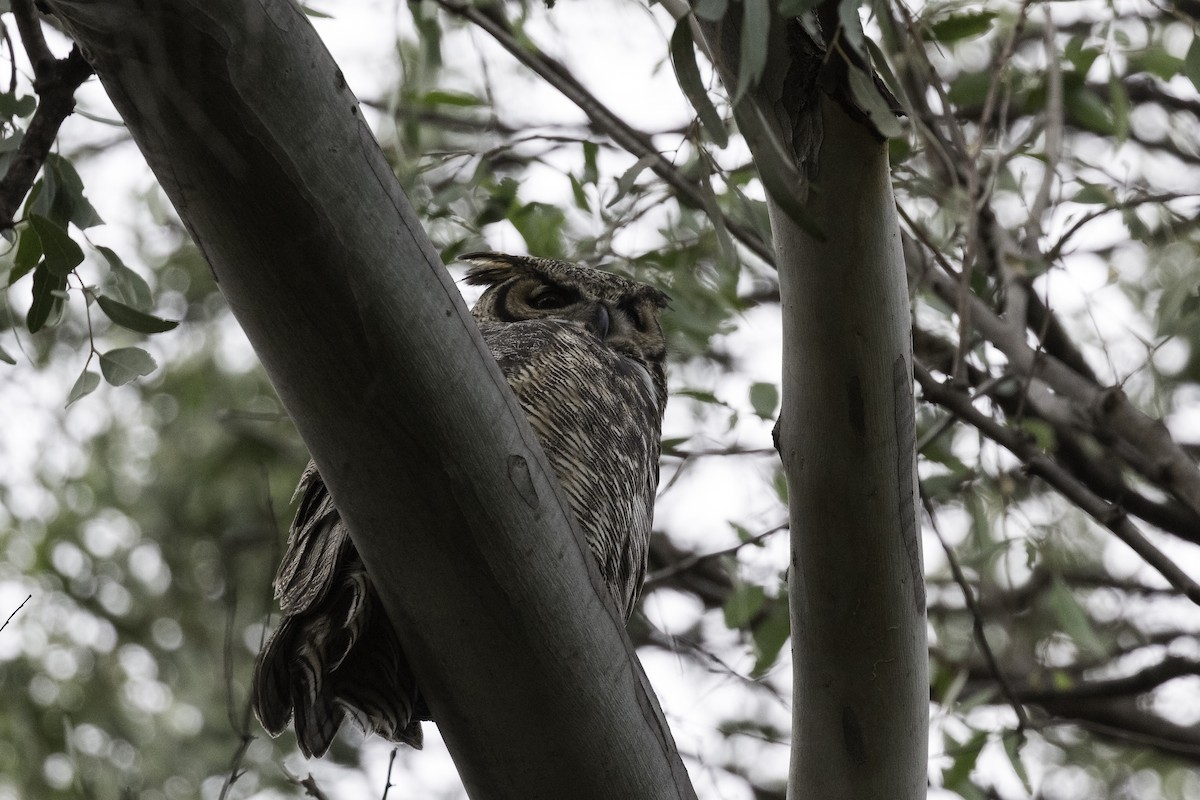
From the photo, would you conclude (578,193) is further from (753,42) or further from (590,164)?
(753,42)

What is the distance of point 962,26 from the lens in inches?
113

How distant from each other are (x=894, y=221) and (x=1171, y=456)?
1407 mm

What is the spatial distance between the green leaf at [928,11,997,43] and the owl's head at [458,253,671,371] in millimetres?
935

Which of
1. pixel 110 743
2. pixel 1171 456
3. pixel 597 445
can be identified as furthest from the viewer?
pixel 110 743

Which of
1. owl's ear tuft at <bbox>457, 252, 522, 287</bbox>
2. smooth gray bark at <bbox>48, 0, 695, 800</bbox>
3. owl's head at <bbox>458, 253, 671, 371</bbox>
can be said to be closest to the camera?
smooth gray bark at <bbox>48, 0, 695, 800</bbox>

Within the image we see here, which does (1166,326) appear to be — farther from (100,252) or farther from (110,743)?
(110,743)

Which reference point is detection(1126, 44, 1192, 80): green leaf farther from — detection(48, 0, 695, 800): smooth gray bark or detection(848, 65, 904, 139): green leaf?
detection(48, 0, 695, 800): smooth gray bark

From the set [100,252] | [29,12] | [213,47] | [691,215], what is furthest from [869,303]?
[691,215]

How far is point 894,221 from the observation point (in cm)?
145

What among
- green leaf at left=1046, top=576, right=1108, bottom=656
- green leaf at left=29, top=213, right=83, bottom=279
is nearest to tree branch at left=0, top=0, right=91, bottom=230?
green leaf at left=29, top=213, right=83, bottom=279

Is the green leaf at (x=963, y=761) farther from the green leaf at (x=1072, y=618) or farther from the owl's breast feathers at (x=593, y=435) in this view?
the owl's breast feathers at (x=593, y=435)

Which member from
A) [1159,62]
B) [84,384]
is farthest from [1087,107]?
[84,384]

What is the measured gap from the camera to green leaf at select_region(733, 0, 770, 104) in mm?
1143

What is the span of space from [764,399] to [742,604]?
21.0 inches
